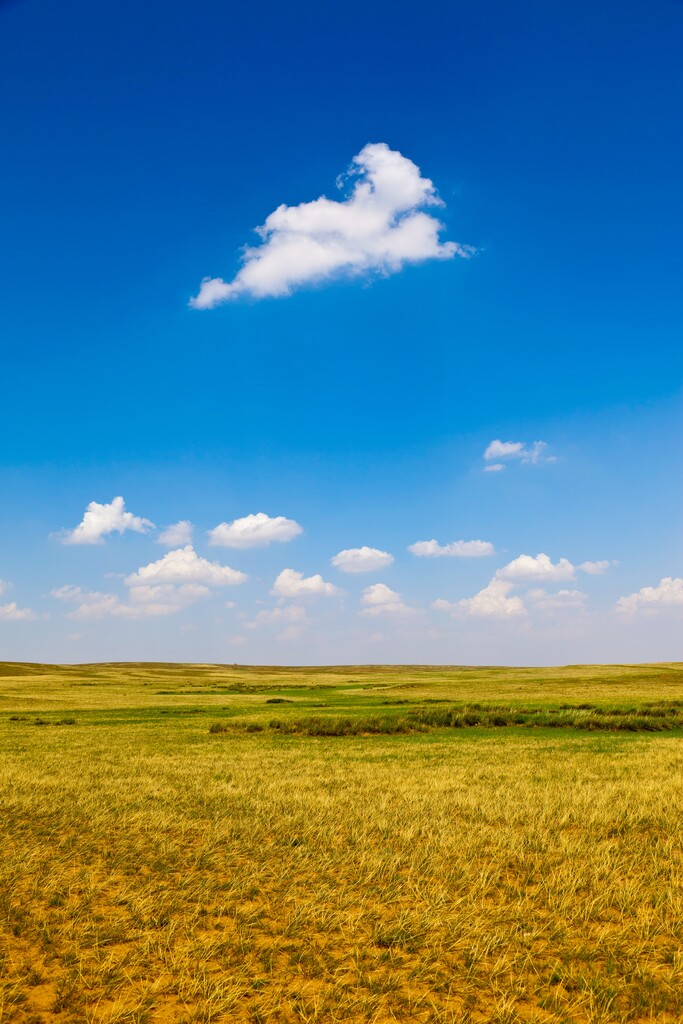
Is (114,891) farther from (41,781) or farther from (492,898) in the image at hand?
(41,781)

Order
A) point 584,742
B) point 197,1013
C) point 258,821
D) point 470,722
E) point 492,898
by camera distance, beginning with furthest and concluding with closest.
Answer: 1. point 470,722
2. point 584,742
3. point 258,821
4. point 492,898
5. point 197,1013

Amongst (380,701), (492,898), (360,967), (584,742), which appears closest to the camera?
(360,967)

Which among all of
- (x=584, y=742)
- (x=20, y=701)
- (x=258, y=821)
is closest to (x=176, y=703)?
(x=20, y=701)

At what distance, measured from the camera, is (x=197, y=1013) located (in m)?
6.87

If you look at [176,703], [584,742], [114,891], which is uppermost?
[114,891]

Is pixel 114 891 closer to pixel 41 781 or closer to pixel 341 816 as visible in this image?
pixel 341 816

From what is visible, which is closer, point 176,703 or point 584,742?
point 584,742

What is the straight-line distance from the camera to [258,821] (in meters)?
14.8

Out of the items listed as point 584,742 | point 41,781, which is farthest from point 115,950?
point 584,742

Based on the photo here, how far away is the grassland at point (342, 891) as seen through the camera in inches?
286

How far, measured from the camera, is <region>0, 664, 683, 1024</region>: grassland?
725 cm

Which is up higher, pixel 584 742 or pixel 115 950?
pixel 115 950

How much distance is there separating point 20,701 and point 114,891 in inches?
2338

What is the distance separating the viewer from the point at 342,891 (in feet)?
34.1
